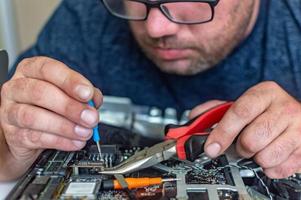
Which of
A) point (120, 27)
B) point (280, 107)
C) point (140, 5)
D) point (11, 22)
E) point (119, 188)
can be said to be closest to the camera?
point (119, 188)

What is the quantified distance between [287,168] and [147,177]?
181 mm

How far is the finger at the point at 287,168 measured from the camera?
537mm

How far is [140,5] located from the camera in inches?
32.5

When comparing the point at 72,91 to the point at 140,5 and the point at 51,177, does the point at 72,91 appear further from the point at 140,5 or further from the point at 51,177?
the point at 140,5

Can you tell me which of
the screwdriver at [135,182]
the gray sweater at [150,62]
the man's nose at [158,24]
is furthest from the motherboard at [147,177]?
the gray sweater at [150,62]

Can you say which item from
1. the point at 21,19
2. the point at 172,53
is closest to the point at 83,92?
the point at 172,53

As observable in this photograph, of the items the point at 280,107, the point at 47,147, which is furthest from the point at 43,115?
the point at 280,107

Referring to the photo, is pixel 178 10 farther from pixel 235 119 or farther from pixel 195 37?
pixel 235 119

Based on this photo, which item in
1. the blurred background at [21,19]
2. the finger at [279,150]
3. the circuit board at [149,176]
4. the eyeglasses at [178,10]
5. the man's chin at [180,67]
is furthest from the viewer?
the blurred background at [21,19]

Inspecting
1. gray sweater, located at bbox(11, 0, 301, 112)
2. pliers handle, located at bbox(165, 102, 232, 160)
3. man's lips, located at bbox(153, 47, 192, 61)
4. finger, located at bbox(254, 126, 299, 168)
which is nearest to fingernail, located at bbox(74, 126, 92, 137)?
pliers handle, located at bbox(165, 102, 232, 160)

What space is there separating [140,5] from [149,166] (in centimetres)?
38

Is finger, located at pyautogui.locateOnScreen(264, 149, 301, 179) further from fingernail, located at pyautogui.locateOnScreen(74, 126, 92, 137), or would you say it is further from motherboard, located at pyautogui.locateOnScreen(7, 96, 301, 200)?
fingernail, located at pyautogui.locateOnScreen(74, 126, 92, 137)

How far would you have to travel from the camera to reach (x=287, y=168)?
561mm

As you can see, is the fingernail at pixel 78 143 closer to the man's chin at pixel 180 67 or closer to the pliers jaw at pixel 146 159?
the pliers jaw at pixel 146 159
